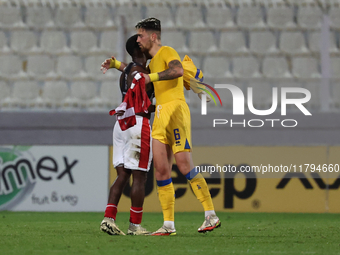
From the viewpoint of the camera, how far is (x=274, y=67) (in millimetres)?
8930

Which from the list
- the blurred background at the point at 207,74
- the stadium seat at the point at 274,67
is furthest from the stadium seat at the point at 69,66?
the stadium seat at the point at 274,67

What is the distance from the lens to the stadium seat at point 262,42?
8.98 meters

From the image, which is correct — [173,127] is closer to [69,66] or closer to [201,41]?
[201,41]

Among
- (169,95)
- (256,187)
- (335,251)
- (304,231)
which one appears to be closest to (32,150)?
(256,187)

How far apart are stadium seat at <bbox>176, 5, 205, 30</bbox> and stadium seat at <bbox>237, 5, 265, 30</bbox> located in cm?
67

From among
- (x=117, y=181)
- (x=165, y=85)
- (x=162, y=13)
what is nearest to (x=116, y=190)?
(x=117, y=181)

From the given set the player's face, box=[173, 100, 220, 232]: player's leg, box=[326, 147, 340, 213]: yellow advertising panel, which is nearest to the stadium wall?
box=[326, 147, 340, 213]: yellow advertising panel

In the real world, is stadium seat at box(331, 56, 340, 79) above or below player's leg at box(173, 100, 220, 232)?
above

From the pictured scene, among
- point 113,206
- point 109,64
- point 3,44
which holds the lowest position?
point 113,206

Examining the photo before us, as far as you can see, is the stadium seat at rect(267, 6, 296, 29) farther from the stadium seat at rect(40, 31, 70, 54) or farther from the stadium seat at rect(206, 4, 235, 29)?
the stadium seat at rect(40, 31, 70, 54)

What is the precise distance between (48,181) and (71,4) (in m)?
3.47

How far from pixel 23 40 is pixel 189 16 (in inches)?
112

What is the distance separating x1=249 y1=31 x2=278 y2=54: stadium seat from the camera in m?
8.98

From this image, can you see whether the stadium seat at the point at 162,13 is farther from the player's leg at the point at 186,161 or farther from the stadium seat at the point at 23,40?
the player's leg at the point at 186,161
